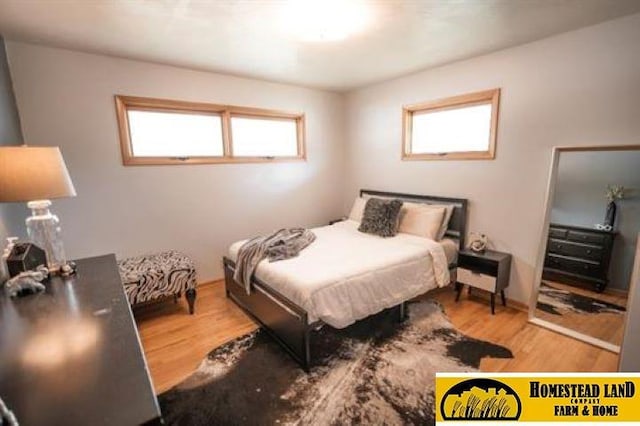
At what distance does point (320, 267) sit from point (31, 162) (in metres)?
1.90

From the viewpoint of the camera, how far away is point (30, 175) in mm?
1571

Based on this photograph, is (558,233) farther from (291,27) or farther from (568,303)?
(291,27)

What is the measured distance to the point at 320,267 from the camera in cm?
246

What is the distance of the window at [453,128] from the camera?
10.4 feet

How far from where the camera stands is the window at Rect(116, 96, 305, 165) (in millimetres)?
3203

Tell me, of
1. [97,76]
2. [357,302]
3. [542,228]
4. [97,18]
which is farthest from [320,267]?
[97,76]

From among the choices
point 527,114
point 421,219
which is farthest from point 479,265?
point 527,114

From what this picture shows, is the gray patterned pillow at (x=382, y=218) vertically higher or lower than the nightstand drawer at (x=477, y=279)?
higher

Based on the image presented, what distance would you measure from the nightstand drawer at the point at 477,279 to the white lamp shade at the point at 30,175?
11.1 feet

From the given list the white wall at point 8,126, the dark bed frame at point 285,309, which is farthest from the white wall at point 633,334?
the white wall at point 8,126

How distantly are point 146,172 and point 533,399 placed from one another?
11.9 feet

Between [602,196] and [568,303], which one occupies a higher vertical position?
[602,196]

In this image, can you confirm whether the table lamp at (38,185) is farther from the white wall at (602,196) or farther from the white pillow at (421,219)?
the white wall at (602,196)

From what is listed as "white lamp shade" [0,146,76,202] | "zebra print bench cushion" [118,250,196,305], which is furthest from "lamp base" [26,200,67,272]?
"zebra print bench cushion" [118,250,196,305]
